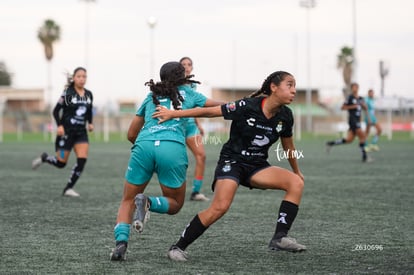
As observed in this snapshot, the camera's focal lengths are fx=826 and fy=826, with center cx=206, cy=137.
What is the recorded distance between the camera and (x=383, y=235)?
869 cm

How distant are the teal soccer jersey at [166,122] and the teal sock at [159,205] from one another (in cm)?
55

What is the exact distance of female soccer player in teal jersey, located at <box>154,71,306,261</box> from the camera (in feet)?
23.6

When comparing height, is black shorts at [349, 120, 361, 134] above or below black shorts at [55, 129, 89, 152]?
above

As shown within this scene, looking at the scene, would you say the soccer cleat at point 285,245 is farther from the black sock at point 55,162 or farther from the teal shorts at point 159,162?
the black sock at point 55,162

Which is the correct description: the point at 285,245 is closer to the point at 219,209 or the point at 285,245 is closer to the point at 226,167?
the point at 219,209

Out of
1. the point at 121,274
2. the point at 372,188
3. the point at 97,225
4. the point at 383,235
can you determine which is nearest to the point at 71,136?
the point at 97,225

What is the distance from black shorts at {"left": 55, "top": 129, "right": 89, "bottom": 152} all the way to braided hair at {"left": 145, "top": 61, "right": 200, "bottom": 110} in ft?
21.0

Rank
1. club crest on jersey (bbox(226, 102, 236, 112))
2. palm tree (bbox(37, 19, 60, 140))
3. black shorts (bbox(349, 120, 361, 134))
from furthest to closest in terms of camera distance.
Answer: palm tree (bbox(37, 19, 60, 140)) → black shorts (bbox(349, 120, 361, 134)) → club crest on jersey (bbox(226, 102, 236, 112))

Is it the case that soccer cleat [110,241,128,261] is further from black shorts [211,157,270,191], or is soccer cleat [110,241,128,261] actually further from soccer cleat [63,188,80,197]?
soccer cleat [63,188,80,197]

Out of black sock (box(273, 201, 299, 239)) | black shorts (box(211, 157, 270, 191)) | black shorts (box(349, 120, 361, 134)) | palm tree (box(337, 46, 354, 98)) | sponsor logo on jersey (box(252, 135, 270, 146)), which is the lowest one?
black sock (box(273, 201, 299, 239))

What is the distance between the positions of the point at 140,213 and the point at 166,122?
0.84 metres

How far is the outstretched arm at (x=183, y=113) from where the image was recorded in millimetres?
7047

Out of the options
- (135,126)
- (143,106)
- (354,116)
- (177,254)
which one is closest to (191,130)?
(135,126)

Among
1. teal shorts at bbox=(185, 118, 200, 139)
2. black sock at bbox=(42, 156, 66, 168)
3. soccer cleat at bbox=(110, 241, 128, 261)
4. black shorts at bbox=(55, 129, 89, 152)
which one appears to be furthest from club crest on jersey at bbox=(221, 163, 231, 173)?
black sock at bbox=(42, 156, 66, 168)
